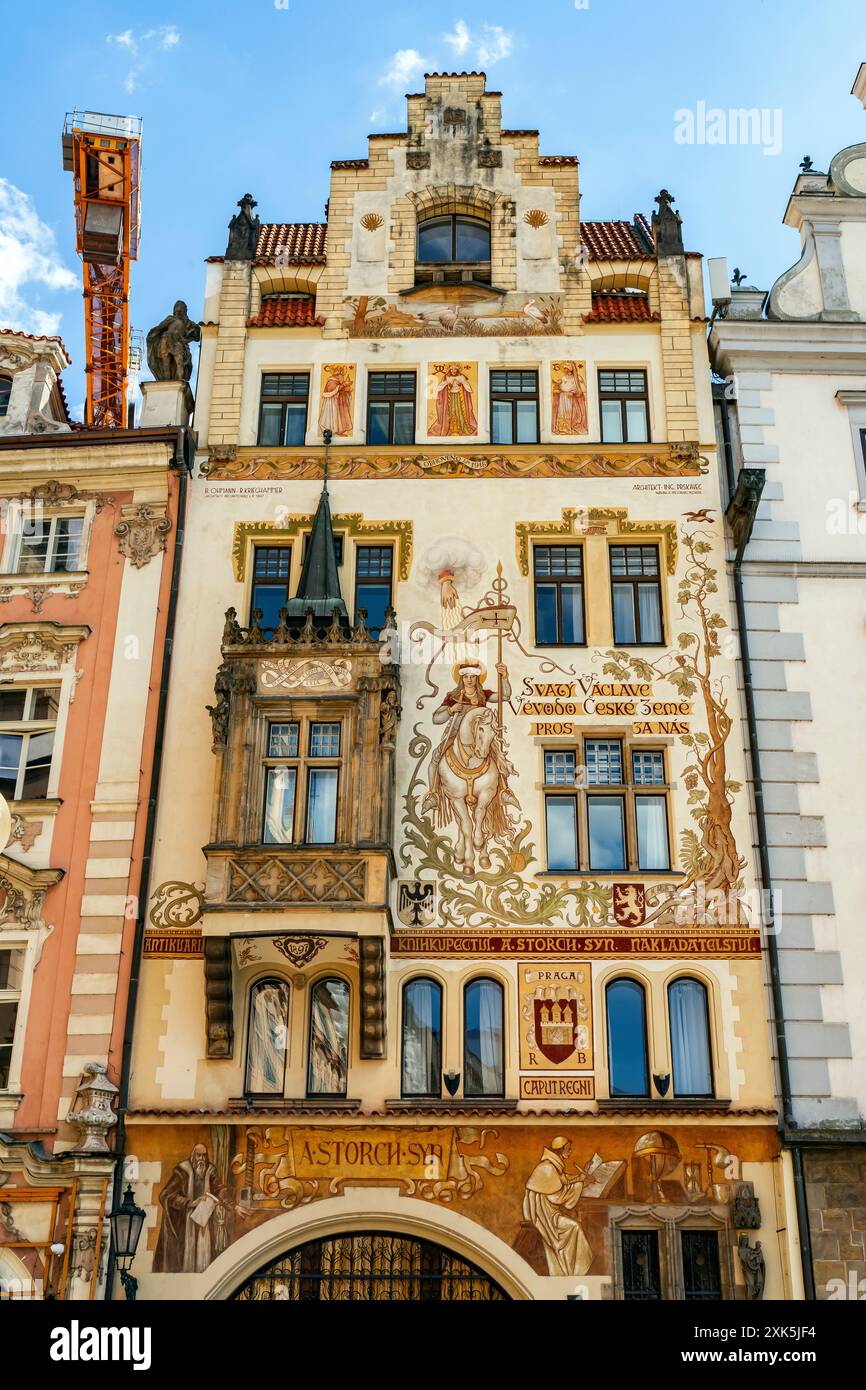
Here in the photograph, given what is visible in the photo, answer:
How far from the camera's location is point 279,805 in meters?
22.3

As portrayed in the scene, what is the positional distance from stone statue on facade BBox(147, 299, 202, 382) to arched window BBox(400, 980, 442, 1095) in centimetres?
1184

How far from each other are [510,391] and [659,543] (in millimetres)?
3948

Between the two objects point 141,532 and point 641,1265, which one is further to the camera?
point 141,532

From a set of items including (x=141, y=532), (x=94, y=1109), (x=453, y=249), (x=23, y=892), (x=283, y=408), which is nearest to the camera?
(x=94, y=1109)

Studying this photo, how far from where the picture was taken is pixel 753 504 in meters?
24.0

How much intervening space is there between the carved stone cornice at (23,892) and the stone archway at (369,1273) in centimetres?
598

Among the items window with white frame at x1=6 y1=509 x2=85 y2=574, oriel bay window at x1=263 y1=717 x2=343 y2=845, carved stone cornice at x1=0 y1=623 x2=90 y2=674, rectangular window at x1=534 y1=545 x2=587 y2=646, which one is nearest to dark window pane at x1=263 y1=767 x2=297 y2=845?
oriel bay window at x1=263 y1=717 x2=343 y2=845

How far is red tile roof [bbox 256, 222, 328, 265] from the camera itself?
27923 millimetres

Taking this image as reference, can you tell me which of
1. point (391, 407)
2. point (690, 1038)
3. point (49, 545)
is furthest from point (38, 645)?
point (690, 1038)

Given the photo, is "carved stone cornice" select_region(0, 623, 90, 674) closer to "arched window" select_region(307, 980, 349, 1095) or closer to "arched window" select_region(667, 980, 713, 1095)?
"arched window" select_region(307, 980, 349, 1095)

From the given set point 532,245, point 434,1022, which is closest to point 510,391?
point 532,245

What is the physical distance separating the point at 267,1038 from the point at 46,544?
30.6 feet

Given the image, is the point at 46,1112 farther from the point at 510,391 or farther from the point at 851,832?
the point at 510,391

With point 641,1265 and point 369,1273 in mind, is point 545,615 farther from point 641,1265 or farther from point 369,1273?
point 369,1273
